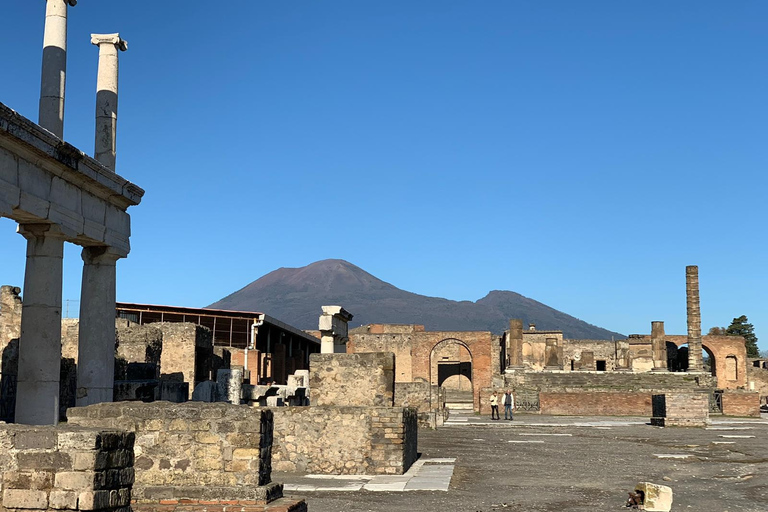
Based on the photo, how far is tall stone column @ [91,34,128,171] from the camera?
13.7 meters

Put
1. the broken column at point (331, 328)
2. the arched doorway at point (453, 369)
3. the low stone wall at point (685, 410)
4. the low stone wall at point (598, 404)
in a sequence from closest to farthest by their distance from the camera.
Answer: the broken column at point (331, 328), the low stone wall at point (685, 410), the low stone wall at point (598, 404), the arched doorway at point (453, 369)

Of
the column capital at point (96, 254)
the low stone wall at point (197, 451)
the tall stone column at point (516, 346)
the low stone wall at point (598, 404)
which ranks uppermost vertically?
the column capital at point (96, 254)

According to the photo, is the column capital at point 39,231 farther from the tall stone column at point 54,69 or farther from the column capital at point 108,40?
the column capital at point 108,40

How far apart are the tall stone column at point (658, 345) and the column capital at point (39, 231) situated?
41.1 meters

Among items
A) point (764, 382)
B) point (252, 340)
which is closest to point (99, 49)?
point (252, 340)

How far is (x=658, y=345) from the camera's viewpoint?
159 feet

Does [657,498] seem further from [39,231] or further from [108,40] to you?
[108,40]

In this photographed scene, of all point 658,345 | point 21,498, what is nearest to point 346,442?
point 21,498

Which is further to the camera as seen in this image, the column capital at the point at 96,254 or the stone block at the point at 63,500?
the column capital at the point at 96,254

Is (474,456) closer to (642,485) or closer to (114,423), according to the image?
(642,485)

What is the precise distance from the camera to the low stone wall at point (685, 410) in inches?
991

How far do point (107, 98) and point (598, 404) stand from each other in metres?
25.4

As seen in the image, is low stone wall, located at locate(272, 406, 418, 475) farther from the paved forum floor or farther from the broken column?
the broken column

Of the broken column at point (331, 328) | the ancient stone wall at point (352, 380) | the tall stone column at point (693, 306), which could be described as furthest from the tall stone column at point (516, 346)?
the ancient stone wall at point (352, 380)
